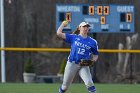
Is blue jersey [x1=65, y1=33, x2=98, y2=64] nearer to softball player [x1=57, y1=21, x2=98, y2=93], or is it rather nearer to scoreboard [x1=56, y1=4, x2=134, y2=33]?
softball player [x1=57, y1=21, x2=98, y2=93]

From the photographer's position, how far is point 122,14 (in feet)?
53.9

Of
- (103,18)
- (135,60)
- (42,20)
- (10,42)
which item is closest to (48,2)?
(42,20)

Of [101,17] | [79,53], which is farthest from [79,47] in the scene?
[101,17]

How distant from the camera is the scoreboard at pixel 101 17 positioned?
642 inches

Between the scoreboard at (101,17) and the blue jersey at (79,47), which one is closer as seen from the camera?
the blue jersey at (79,47)

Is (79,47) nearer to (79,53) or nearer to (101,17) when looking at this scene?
(79,53)

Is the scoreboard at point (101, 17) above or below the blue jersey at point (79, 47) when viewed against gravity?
above

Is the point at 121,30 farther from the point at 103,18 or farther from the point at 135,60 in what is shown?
the point at 135,60

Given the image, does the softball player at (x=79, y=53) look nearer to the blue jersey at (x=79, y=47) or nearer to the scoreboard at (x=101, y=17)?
the blue jersey at (x=79, y=47)

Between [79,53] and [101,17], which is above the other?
[101,17]

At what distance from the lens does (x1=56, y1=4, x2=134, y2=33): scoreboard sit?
642 inches

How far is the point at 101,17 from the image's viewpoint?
53.5 feet

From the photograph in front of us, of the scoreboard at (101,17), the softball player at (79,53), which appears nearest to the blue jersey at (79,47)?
the softball player at (79,53)

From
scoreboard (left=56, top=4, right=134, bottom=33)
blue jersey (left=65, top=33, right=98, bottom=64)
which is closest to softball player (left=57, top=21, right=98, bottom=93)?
blue jersey (left=65, top=33, right=98, bottom=64)
